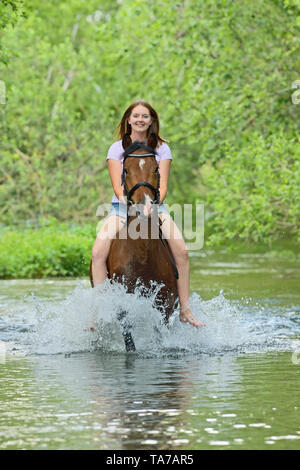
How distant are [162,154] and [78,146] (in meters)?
25.1

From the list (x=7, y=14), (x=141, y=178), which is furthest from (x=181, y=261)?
(x=7, y=14)

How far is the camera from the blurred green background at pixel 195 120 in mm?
24266

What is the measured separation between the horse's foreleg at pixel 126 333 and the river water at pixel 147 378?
0.24ft

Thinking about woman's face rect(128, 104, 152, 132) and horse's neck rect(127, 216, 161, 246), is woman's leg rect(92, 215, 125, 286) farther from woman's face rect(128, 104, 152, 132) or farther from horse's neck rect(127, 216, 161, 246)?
woman's face rect(128, 104, 152, 132)

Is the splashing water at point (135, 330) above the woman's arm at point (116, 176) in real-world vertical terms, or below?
below

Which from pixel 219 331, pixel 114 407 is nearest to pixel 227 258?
pixel 219 331

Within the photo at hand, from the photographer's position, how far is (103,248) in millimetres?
12203

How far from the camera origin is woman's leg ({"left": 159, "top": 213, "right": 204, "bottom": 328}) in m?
12.2

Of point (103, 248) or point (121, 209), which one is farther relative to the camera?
point (103, 248)

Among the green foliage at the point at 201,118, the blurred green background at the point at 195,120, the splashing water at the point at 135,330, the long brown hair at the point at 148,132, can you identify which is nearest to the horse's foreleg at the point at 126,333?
the splashing water at the point at 135,330

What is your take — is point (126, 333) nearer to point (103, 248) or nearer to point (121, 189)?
point (103, 248)

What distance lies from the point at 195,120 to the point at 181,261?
1519 centimetres

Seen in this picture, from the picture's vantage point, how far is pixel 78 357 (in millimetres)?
12273

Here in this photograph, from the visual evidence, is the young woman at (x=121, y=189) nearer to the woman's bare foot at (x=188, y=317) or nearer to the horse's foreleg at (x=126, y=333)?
the woman's bare foot at (x=188, y=317)
